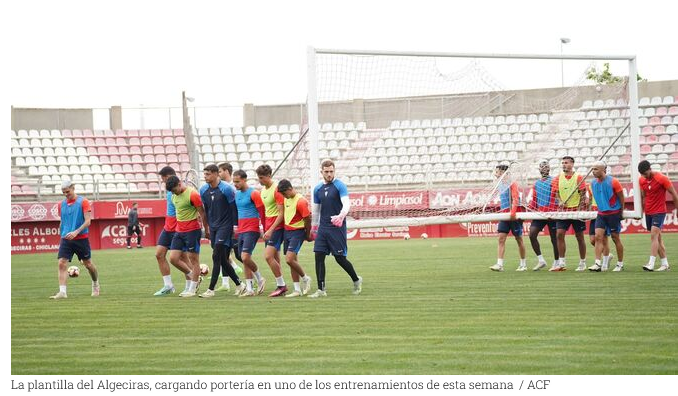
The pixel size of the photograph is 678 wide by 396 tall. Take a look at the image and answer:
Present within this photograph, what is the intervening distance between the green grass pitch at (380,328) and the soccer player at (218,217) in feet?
2.06

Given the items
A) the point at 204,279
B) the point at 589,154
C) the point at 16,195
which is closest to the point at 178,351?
the point at 204,279

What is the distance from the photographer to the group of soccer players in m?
16.7

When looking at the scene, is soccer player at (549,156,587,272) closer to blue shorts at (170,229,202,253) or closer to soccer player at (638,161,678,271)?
soccer player at (638,161,678,271)

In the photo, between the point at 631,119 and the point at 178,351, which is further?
the point at 631,119

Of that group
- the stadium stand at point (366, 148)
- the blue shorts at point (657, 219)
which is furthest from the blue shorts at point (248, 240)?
the blue shorts at point (657, 219)

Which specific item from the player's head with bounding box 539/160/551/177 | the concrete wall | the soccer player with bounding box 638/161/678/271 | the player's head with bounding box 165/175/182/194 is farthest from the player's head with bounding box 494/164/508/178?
the concrete wall

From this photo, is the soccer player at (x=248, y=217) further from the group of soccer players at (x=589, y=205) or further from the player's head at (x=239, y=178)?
the group of soccer players at (x=589, y=205)

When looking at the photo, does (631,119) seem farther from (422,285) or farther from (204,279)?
(204,279)

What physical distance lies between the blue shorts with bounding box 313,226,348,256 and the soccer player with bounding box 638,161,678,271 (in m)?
6.03

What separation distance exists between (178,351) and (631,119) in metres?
11.6

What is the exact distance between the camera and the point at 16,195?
3822cm

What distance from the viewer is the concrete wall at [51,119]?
1724 inches

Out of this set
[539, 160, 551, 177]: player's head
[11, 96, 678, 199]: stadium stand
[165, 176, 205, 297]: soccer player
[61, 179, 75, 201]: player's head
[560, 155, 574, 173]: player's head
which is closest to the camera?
[165, 176, 205, 297]: soccer player
